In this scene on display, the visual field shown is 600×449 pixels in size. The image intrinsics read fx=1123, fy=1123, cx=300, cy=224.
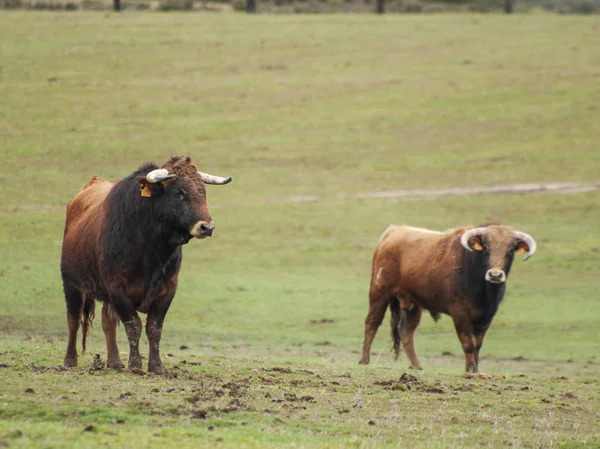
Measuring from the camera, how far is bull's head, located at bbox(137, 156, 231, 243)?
1184 cm

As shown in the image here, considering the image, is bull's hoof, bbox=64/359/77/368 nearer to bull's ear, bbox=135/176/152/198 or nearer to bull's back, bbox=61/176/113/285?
bull's back, bbox=61/176/113/285

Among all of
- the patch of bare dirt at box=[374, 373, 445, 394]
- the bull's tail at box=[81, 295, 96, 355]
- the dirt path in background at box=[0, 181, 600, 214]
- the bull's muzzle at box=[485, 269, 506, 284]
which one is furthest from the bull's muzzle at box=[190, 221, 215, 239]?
the dirt path in background at box=[0, 181, 600, 214]

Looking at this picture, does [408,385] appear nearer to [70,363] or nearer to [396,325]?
[70,363]

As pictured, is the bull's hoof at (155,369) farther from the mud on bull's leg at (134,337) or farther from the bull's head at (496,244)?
the bull's head at (496,244)

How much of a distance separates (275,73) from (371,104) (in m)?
4.91

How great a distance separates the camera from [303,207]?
3153 cm

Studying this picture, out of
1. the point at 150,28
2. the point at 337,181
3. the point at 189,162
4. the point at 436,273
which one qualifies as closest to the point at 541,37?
the point at 150,28

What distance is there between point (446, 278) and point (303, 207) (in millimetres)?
15118

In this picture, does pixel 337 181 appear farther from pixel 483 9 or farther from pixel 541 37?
pixel 483 9

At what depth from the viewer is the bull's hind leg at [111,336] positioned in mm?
12625

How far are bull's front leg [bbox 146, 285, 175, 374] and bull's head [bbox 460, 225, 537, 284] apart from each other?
5.43 m

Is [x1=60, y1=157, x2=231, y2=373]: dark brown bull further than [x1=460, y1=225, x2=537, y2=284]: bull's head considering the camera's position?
No

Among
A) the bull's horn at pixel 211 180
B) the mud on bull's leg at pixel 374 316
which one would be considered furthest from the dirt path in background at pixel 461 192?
the bull's horn at pixel 211 180

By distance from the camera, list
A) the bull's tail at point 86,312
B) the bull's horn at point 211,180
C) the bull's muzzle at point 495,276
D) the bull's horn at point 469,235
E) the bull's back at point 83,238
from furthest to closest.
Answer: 1. the bull's horn at point 469,235
2. the bull's muzzle at point 495,276
3. the bull's tail at point 86,312
4. the bull's back at point 83,238
5. the bull's horn at point 211,180
